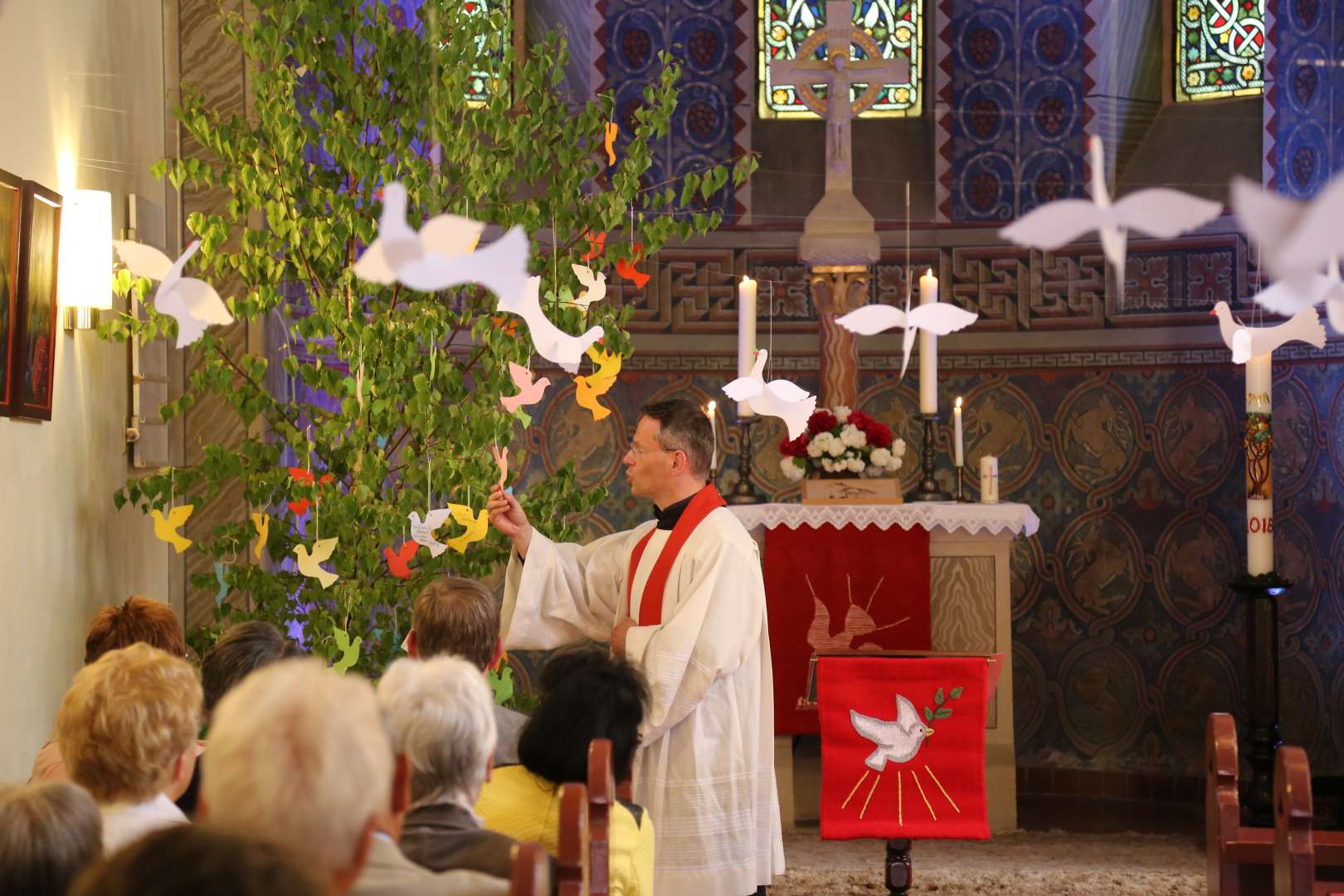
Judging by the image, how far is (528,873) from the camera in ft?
6.06

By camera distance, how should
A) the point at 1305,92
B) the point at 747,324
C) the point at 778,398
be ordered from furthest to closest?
the point at 1305,92, the point at 747,324, the point at 778,398

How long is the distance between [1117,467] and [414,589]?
457cm

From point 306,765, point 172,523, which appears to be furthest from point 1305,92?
point 306,765

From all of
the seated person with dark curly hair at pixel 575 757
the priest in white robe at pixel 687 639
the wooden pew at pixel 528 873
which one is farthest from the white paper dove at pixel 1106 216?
the priest in white robe at pixel 687 639

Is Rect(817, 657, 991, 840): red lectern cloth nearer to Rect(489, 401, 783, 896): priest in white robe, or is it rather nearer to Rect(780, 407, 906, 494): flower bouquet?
Rect(489, 401, 783, 896): priest in white robe

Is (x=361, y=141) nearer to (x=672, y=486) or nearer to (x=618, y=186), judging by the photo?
(x=618, y=186)

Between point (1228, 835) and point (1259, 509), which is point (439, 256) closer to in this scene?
point (1228, 835)

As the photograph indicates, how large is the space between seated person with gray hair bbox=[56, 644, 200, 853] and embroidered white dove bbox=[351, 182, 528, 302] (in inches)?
27.0

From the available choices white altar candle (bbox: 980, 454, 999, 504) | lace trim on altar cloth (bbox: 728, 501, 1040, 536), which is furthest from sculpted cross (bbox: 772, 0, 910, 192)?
lace trim on altar cloth (bbox: 728, 501, 1040, 536)

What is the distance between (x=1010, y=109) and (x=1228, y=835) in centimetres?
597

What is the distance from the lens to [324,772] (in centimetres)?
161

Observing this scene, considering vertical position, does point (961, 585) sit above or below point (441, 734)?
below

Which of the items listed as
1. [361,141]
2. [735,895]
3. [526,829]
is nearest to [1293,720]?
[735,895]

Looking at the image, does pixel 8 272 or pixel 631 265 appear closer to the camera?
pixel 8 272
